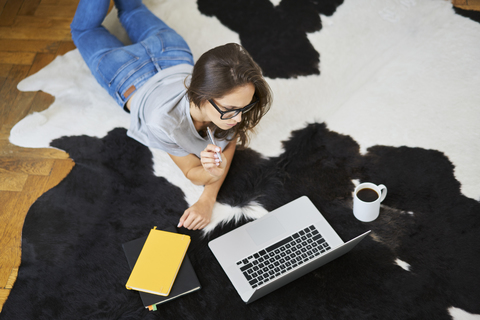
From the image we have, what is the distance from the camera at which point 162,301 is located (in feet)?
4.01

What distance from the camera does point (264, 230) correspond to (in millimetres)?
1357

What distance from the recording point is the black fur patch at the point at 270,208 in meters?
1.24

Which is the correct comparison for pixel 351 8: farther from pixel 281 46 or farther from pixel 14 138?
pixel 14 138

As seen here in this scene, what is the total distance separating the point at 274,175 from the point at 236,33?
2.83ft

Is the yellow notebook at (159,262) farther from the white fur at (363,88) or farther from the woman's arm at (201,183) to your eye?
the white fur at (363,88)

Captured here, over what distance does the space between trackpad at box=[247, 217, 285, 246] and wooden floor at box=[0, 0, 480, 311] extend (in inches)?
32.3

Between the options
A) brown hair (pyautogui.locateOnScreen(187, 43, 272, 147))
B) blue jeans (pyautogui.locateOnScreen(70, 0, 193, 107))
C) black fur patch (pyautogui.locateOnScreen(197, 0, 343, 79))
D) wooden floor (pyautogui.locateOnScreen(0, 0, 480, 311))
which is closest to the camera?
brown hair (pyautogui.locateOnScreen(187, 43, 272, 147))

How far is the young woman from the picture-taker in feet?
3.74

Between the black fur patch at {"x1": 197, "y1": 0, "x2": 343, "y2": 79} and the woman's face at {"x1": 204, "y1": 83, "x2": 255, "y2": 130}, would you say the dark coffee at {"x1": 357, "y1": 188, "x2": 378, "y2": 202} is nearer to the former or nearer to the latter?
the woman's face at {"x1": 204, "y1": 83, "x2": 255, "y2": 130}

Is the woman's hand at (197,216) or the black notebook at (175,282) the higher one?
the woman's hand at (197,216)

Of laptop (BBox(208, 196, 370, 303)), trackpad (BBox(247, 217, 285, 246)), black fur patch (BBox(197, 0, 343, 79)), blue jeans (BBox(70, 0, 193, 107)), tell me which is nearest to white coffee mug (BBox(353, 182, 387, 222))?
laptop (BBox(208, 196, 370, 303))

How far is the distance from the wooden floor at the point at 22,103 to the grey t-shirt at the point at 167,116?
386mm

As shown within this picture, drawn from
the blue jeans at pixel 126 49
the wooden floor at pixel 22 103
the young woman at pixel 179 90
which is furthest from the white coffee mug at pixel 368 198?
the wooden floor at pixel 22 103

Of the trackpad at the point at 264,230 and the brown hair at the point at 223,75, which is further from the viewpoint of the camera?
the trackpad at the point at 264,230
